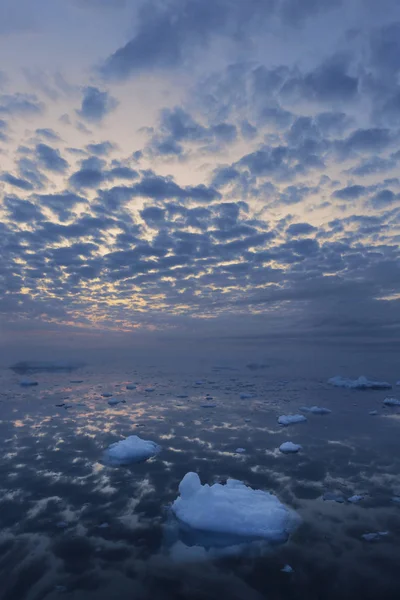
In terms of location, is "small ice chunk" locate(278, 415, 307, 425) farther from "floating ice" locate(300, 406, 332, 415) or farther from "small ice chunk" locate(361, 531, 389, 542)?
"small ice chunk" locate(361, 531, 389, 542)

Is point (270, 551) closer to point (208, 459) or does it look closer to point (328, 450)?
point (208, 459)

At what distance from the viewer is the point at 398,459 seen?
12773mm

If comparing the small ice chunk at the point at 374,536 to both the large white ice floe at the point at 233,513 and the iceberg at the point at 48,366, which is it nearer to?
the large white ice floe at the point at 233,513

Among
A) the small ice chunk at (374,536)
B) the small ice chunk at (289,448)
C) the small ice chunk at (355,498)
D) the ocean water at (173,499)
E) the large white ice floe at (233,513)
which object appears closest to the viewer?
the ocean water at (173,499)

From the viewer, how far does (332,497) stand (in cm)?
956

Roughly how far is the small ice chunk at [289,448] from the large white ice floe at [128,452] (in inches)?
199

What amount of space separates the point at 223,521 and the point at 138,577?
2.43 metres

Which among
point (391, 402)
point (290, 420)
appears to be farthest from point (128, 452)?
point (391, 402)

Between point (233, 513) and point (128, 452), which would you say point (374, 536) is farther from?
point (128, 452)

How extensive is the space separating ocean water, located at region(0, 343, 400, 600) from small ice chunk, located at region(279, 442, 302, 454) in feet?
0.98

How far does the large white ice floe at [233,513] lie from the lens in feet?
25.8

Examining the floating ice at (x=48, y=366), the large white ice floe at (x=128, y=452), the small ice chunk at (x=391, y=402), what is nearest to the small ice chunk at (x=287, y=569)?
the large white ice floe at (x=128, y=452)

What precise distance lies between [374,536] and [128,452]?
844cm

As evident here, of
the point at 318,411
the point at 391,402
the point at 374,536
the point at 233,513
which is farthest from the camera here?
the point at 391,402
